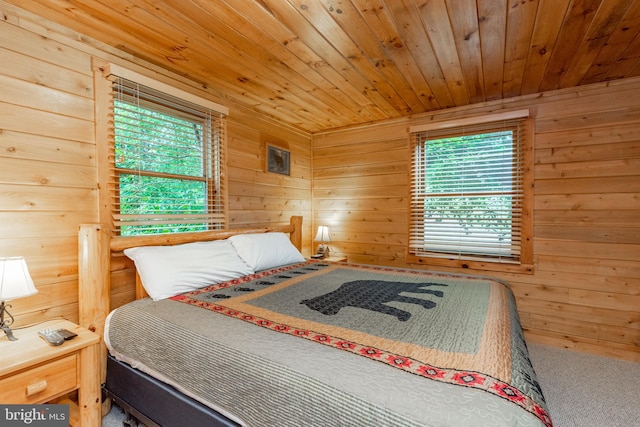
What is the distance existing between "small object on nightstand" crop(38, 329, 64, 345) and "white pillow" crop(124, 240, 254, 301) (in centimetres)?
45

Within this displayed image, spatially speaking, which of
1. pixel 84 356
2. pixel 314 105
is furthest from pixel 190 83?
pixel 84 356

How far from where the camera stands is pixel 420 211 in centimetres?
346

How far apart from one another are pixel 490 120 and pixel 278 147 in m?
2.22

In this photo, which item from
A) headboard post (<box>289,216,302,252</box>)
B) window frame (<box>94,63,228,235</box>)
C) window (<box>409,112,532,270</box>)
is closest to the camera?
window frame (<box>94,63,228,235</box>)

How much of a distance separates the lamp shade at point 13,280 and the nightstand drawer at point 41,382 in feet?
1.08

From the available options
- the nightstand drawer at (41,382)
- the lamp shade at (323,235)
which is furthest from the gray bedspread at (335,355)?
the lamp shade at (323,235)

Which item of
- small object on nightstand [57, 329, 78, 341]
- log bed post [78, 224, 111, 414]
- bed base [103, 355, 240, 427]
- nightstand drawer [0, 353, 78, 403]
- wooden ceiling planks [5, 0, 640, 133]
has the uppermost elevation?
wooden ceiling planks [5, 0, 640, 133]

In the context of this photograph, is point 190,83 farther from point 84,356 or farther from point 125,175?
point 84,356

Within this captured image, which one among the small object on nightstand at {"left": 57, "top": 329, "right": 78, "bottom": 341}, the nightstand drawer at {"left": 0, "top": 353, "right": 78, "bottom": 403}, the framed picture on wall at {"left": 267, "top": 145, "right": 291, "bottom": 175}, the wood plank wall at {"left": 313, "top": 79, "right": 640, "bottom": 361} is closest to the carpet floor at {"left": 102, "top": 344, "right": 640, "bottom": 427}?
the wood plank wall at {"left": 313, "top": 79, "right": 640, "bottom": 361}

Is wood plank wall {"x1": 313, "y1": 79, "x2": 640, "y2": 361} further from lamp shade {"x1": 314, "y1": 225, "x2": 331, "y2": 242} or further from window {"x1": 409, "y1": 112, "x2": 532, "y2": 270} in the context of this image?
lamp shade {"x1": 314, "y1": 225, "x2": 331, "y2": 242}

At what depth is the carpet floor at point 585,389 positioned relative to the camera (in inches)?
71.3

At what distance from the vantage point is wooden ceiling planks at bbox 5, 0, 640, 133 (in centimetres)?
168

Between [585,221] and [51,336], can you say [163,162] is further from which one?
[585,221]

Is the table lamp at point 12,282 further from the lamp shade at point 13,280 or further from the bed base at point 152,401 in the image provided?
the bed base at point 152,401
